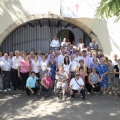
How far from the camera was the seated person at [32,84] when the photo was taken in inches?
393

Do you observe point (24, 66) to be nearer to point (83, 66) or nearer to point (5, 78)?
point (5, 78)

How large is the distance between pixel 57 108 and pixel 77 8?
532cm

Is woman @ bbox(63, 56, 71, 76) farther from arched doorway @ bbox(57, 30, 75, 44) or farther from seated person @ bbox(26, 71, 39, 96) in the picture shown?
arched doorway @ bbox(57, 30, 75, 44)

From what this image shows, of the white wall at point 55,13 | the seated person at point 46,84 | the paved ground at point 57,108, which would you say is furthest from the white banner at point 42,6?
the paved ground at point 57,108

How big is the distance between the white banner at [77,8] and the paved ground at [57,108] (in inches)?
156

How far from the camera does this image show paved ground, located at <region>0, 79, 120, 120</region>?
808cm

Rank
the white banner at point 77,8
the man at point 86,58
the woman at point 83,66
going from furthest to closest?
the white banner at point 77,8 → the man at point 86,58 → the woman at point 83,66

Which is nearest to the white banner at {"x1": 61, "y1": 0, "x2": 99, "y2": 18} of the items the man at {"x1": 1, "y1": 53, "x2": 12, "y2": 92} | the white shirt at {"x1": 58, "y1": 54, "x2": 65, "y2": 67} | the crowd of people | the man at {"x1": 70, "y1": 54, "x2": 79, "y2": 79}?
the crowd of people

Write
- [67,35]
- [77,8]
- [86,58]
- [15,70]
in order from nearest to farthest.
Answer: [15,70] → [86,58] → [77,8] → [67,35]

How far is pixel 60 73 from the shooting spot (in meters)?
10.0

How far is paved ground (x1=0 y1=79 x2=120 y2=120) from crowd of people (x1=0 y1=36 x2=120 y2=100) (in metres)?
0.40

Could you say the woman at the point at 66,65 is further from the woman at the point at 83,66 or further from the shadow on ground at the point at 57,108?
the shadow on ground at the point at 57,108

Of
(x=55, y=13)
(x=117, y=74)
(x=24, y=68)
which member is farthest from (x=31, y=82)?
(x=55, y=13)

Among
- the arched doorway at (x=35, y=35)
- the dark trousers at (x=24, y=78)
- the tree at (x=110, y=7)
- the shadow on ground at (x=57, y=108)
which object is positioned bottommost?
the shadow on ground at (x=57, y=108)
